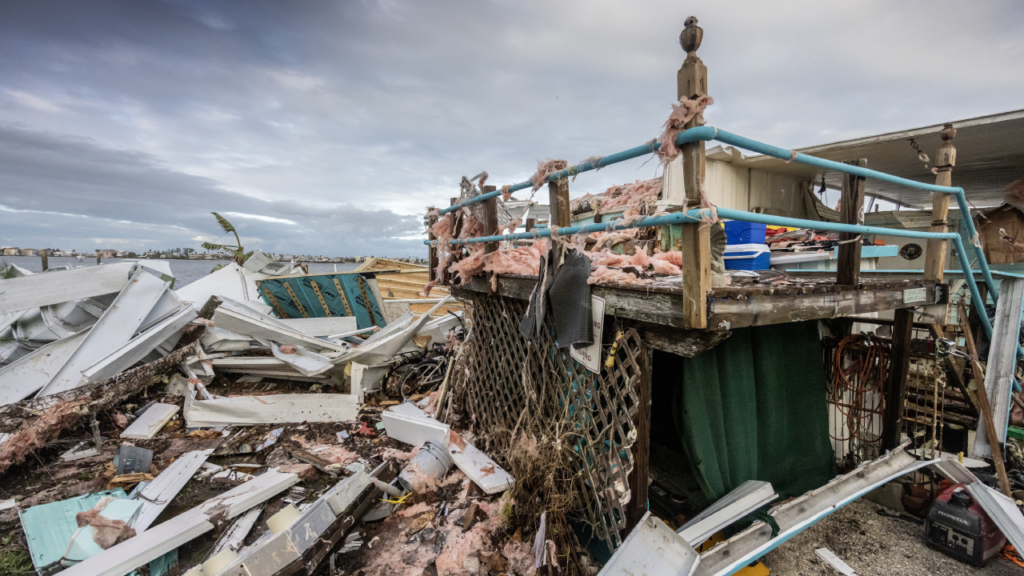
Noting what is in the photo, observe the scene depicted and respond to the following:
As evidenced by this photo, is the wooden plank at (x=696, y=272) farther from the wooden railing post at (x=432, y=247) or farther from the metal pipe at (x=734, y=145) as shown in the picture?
→ the wooden railing post at (x=432, y=247)

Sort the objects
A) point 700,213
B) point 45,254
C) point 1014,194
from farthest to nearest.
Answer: point 45,254 → point 1014,194 → point 700,213

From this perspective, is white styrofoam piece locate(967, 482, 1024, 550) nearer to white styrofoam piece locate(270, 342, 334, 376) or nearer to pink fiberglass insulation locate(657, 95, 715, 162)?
pink fiberglass insulation locate(657, 95, 715, 162)

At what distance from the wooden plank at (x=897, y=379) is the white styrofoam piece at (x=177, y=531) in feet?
20.3

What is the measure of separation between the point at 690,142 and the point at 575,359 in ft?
5.69

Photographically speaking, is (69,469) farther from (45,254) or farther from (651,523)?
(45,254)

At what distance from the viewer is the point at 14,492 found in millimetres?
4566

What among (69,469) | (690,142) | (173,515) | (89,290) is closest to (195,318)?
→ (89,290)

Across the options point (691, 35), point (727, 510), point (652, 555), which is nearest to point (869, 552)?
point (727, 510)

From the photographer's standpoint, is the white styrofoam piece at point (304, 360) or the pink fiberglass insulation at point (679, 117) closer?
the pink fiberglass insulation at point (679, 117)

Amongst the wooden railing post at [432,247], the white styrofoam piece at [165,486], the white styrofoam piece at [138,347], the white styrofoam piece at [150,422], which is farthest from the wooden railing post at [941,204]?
the white styrofoam piece at [138,347]

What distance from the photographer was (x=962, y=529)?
3.38m

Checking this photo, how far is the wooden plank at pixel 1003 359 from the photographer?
452cm

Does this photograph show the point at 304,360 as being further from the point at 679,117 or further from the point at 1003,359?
the point at 1003,359

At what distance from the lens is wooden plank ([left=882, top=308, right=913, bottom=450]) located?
390cm
